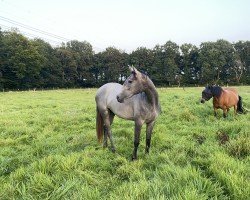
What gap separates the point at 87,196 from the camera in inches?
168

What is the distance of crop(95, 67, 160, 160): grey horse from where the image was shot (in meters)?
6.31

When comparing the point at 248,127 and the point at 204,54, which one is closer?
the point at 248,127

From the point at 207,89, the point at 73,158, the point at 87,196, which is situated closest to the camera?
the point at 87,196

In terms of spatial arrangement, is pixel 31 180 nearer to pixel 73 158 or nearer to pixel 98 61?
pixel 73 158

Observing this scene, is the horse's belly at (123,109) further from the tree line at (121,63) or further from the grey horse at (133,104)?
the tree line at (121,63)

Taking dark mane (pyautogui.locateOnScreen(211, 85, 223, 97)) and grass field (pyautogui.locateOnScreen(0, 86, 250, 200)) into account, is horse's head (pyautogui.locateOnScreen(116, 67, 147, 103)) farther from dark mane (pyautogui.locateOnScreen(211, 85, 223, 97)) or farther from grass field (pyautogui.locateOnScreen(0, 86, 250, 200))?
dark mane (pyautogui.locateOnScreen(211, 85, 223, 97))

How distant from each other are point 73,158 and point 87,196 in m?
1.82

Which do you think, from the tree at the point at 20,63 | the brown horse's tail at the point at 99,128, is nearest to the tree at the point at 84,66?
the tree at the point at 20,63

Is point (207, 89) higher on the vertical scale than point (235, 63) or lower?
lower

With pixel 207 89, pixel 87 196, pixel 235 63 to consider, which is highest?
pixel 235 63

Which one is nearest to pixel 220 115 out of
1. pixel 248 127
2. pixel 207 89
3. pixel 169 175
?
pixel 207 89

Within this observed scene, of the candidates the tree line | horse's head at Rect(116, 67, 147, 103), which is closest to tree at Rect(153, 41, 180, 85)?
the tree line

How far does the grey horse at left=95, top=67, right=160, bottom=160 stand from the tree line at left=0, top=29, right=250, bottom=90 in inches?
2353

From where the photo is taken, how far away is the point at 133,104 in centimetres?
698
